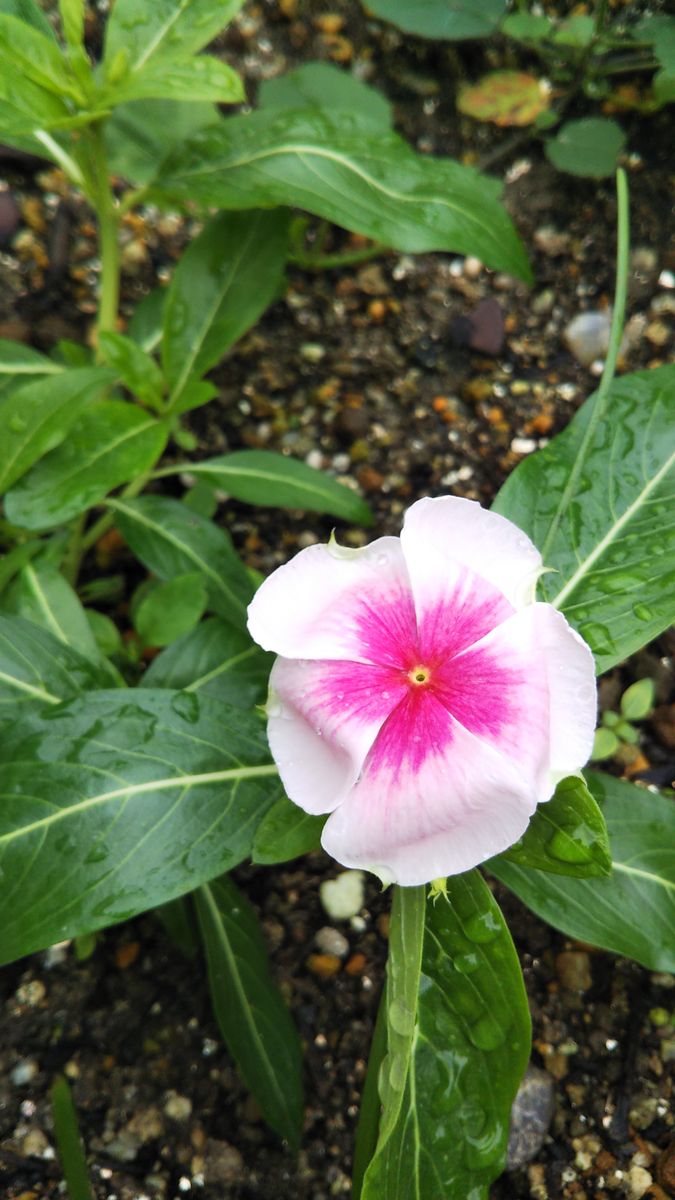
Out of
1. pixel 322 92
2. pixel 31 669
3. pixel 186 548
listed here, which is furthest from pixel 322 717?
pixel 322 92

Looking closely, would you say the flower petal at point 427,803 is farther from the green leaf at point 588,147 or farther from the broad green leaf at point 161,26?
the green leaf at point 588,147

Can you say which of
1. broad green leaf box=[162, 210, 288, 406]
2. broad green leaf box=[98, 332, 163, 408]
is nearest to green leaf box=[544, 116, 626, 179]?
broad green leaf box=[162, 210, 288, 406]

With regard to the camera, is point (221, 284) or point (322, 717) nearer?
point (322, 717)

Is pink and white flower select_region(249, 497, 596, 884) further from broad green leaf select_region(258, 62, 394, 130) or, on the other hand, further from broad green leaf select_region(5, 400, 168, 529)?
broad green leaf select_region(258, 62, 394, 130)

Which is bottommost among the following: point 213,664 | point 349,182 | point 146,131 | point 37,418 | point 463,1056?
point 463,1056

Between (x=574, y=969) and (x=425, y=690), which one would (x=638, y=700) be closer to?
(x=574, y=969)

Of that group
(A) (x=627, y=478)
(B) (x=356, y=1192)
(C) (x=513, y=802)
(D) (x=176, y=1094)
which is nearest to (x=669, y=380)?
(A) (x=627, y=478)
